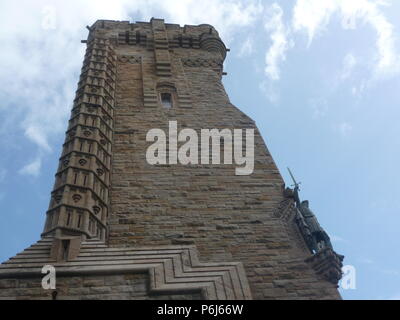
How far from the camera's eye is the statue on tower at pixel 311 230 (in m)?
7.84

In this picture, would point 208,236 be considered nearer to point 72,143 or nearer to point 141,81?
point 72,143

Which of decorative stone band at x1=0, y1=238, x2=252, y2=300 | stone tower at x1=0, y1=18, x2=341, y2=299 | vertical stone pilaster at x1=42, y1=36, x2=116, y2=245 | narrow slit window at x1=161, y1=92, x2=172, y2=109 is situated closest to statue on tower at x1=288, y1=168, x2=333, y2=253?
stone tower at x1=0, y1=18, x2=341, y2=299

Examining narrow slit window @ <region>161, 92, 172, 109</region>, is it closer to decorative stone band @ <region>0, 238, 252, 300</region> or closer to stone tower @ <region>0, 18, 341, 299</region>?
stone tower @ <region>0, 18, 341, 299</region>

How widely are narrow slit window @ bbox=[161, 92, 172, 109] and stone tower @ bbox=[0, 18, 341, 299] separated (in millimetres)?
40

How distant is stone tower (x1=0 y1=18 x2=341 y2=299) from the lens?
5812 millimetres

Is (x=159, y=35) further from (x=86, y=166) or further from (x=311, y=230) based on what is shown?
(x=311, y=230)

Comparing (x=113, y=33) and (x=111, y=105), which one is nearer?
(x=111, y=105)

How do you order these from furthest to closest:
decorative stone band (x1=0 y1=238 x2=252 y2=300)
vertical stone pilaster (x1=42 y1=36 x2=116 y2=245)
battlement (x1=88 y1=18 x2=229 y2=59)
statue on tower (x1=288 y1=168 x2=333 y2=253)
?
1. battlement (x1=88 y1=18 x2=229 y2=59)
2. statue on tower (x1=288 y1=168 x2=333 y2=253)
3. vertical stone pilaster (x1=42 y1=36 x2=116 y2=245)
4. decorative stone band (x1=0 y1=238 x2=252 y2=300)

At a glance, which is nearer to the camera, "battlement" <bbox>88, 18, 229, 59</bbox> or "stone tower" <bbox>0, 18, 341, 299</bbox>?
"stone tower" <bbox>0, 18, 341, 299</bbox>

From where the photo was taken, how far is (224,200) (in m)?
8.74

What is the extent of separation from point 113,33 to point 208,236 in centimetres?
1163

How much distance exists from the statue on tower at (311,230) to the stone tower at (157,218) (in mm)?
105
